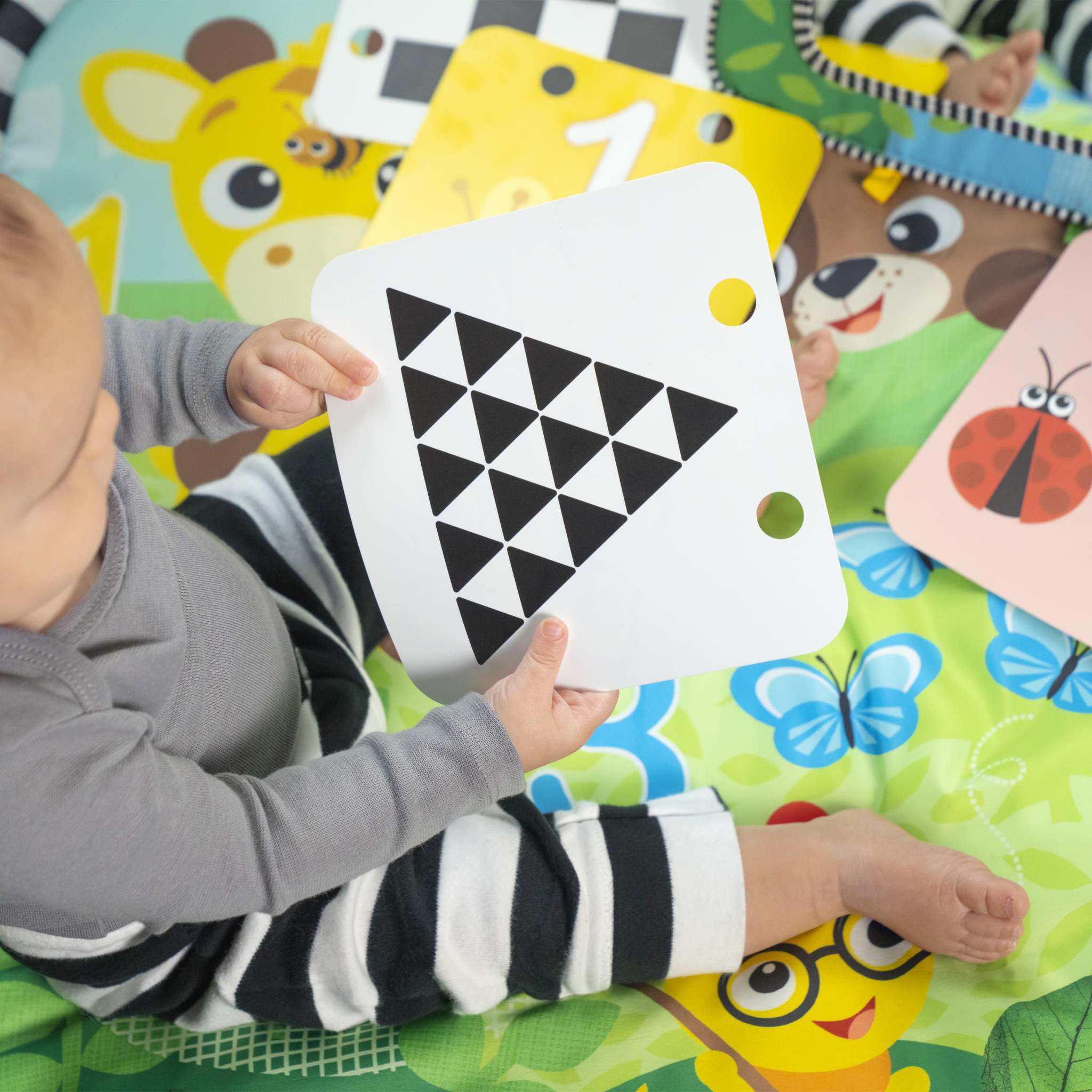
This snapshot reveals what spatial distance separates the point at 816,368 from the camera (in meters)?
0.72

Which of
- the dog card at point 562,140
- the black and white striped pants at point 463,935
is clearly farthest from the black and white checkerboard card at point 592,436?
the dog card at point 562,140

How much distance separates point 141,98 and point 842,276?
62 cm

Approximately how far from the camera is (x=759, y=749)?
0.66 meters

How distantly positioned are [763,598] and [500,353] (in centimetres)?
19

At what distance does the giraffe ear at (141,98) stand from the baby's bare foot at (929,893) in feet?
2.53

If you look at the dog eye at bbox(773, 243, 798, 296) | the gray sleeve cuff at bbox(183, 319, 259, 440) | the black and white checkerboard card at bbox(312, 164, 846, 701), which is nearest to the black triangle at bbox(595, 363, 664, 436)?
the black and white checkerboard card at bbox(312, 164, 846, 701)

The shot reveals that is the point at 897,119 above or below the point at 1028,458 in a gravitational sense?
above

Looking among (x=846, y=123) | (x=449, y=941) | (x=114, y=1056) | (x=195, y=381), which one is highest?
(x=846, y=123)

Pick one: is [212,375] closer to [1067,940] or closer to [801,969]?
[801,969]

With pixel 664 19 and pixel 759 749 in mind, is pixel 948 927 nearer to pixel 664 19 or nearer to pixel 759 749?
pixel 759 749

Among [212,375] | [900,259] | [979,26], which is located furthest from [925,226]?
[212,375]

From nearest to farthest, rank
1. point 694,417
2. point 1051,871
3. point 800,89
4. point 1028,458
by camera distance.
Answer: point 694,417 < point 1051,871 < point 1028,458 < point 800,89

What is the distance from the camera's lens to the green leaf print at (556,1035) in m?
0.56

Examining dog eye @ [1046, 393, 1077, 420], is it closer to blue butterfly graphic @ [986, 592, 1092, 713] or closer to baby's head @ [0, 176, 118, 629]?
blue butterfly graphic @ [986, 592, 1092, 713]
